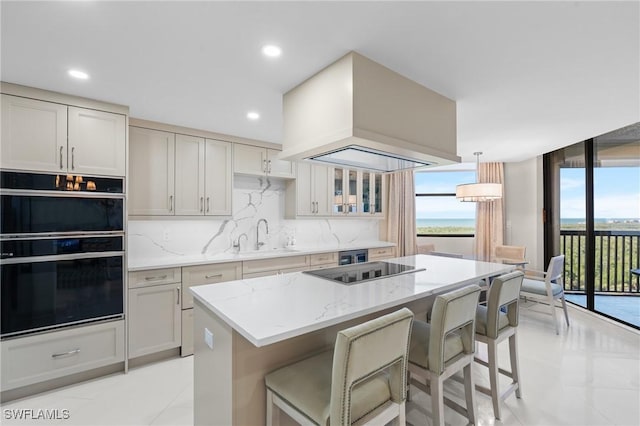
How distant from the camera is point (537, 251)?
16.0ft

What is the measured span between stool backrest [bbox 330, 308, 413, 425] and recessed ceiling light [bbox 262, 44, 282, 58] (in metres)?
1.60

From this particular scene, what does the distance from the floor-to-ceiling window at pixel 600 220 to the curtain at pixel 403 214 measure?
2156mm

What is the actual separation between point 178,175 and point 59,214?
1086mm

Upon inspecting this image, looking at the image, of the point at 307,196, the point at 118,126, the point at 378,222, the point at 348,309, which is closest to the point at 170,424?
the point at 348,309

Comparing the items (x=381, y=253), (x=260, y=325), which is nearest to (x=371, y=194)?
(x=381, y=253)

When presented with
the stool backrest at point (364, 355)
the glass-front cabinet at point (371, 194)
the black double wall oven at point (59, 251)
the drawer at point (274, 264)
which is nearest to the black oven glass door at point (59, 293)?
the black double wall oven at point (59, 251)

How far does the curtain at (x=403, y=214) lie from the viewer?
5.35 m

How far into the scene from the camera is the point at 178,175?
3166mm

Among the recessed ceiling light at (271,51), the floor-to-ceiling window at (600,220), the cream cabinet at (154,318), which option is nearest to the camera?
the recessed ceiling light at (271,51)

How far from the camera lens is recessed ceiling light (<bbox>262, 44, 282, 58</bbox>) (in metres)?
1.74

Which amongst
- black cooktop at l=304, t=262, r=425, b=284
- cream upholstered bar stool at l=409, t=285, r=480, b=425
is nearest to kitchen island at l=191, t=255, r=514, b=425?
black cooktop at l=304, t=262, r=425, b=284

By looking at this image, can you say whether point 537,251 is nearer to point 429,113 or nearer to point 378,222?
point 378,222

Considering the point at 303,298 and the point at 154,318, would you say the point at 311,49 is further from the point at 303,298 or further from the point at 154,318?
the point at 154,318

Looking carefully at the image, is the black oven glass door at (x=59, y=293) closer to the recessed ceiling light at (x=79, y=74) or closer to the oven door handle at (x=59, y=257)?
the oven door handle at (x=59, y=257)
